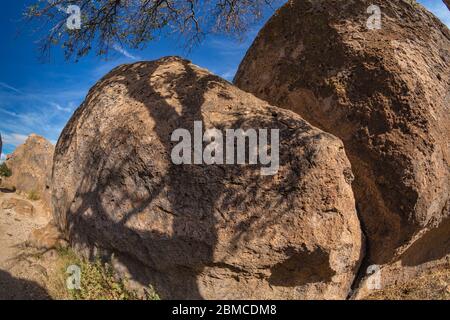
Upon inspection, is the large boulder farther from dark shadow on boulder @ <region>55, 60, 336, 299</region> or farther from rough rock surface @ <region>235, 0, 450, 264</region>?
rough rock surface @ <region>235, 0, 450, 264</region>

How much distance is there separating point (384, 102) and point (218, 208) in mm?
3057

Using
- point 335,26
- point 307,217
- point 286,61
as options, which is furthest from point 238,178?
point 335,26

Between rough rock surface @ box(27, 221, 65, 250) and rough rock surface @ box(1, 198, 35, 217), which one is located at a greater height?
rough rock surface @ box(1, 198, 35, 217)

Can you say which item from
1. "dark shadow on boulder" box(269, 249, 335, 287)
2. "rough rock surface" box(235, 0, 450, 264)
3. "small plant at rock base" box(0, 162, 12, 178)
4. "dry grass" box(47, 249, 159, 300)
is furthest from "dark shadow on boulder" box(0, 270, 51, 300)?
"small plant at rock base" box(0, 162, 12, 178)

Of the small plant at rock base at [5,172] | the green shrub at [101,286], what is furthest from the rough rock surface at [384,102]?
the small plant at rock base at [5,172]

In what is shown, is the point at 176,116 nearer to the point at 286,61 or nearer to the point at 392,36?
the point at 286,61

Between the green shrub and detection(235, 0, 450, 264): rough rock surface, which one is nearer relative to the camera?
the green shrub

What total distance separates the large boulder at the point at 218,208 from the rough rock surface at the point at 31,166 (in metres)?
13.2

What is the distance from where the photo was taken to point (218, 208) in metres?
4.66

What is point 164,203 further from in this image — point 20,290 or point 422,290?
point 422,290

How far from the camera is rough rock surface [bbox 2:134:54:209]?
679 inches

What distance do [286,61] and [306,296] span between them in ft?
13.4

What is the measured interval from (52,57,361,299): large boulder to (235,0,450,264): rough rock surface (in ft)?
2.74

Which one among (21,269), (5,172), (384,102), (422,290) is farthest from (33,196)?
(422,290)
